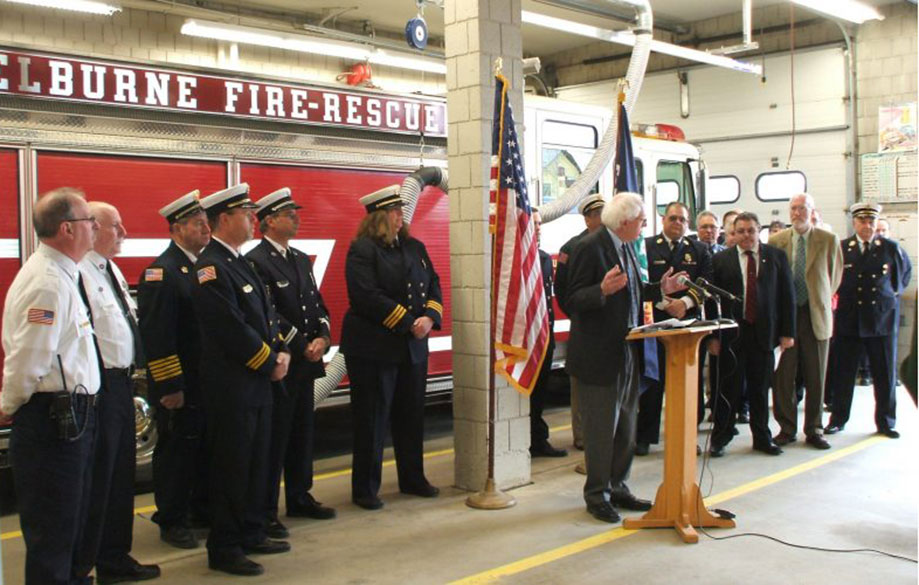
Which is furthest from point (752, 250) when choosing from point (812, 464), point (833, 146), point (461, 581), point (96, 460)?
point (833, 146)

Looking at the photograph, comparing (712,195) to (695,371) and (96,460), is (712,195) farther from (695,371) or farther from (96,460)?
(96,460)

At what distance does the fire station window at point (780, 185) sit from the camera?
53.0ft

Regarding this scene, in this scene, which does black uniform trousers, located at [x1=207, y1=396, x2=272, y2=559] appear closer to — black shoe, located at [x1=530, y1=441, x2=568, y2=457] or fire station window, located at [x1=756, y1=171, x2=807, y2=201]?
black shoe, located at [x1=530, y1=441, x2=568, y2=457]

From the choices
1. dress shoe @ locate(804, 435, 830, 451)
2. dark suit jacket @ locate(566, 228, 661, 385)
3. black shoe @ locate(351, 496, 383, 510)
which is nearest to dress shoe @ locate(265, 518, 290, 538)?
black shoe @ locate(351, 496, 383, 510)

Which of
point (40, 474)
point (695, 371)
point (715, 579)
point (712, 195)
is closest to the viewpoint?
point (40, 474)

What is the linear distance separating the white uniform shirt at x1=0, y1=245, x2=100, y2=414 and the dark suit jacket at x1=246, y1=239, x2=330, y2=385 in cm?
159

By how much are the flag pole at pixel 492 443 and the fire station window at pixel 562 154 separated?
2.70 meters

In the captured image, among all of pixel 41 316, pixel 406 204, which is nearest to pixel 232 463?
pixel 41 316

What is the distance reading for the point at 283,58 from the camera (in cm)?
1806

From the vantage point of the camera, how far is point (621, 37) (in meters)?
14.6

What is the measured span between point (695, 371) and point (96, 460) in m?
3.23

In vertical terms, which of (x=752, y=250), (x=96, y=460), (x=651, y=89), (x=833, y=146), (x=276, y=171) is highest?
(x=651, y=89)

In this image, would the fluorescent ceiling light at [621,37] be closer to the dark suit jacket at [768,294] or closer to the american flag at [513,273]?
the dark suit jacket at [768,294]

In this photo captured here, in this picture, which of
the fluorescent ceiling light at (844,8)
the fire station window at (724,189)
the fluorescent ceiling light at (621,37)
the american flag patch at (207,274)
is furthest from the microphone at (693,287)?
the fire station window at (724,189)
